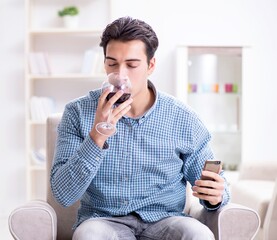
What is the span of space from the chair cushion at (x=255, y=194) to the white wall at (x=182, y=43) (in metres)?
1.16

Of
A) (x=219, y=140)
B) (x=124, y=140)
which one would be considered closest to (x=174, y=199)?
(x=124, y=140)

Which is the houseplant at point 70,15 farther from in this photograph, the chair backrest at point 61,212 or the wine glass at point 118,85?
the wine glass at point 118,85

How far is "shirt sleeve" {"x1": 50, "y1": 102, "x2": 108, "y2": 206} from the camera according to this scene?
1.85 metres

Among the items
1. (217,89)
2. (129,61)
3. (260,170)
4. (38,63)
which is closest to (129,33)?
(129,61)

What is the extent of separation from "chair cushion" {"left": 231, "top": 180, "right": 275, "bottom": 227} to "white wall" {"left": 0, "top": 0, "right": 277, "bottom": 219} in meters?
1.16

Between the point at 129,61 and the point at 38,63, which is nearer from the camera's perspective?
the point at 129,61

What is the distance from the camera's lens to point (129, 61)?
2037 millimetres

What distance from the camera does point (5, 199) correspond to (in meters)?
4.92

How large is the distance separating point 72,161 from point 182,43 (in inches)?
129

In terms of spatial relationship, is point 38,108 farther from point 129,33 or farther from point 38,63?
point 129,33

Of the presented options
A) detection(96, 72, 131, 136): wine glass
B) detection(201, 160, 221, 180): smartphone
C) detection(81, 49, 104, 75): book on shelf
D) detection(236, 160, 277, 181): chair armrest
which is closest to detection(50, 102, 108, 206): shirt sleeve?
detection(96, 72, 131, 136): wine glass

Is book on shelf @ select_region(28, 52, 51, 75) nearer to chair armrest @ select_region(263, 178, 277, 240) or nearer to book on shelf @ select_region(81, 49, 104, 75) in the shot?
book on shelf @ select_region(81, 49, 104, 75)

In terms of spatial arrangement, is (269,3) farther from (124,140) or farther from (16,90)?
(124,140)

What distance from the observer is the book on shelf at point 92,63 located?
4.72m
